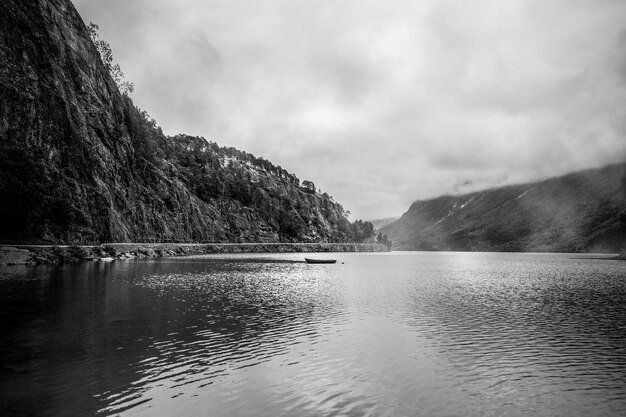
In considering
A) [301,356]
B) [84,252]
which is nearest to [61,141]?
[84,252]

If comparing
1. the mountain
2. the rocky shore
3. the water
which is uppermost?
the mountain

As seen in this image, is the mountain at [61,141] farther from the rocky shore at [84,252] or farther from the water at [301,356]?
the water at [301,356]

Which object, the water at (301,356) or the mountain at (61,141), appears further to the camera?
the mountain at (61,141)

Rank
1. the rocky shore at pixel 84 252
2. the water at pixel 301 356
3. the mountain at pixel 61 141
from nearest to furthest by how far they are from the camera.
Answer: the water at pixel 301 356 < the rocky shore at pixel 84 252 < the mountain at pixel 61 141

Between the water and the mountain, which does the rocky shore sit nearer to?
the mountain

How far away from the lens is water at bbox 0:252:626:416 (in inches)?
640

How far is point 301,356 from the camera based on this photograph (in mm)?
23234

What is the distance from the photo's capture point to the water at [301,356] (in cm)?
1627

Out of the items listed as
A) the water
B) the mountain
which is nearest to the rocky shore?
the mountain

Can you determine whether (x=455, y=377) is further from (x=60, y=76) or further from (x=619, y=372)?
(x=60, y=76)

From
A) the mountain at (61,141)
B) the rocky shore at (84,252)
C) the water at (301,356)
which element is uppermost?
the mountain at (61,141)

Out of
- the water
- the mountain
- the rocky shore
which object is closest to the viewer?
the water

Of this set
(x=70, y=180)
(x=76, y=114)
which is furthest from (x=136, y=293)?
(x=76, y=114)

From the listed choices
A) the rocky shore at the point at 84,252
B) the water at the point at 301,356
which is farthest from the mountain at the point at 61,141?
the water at the point at 301,356
